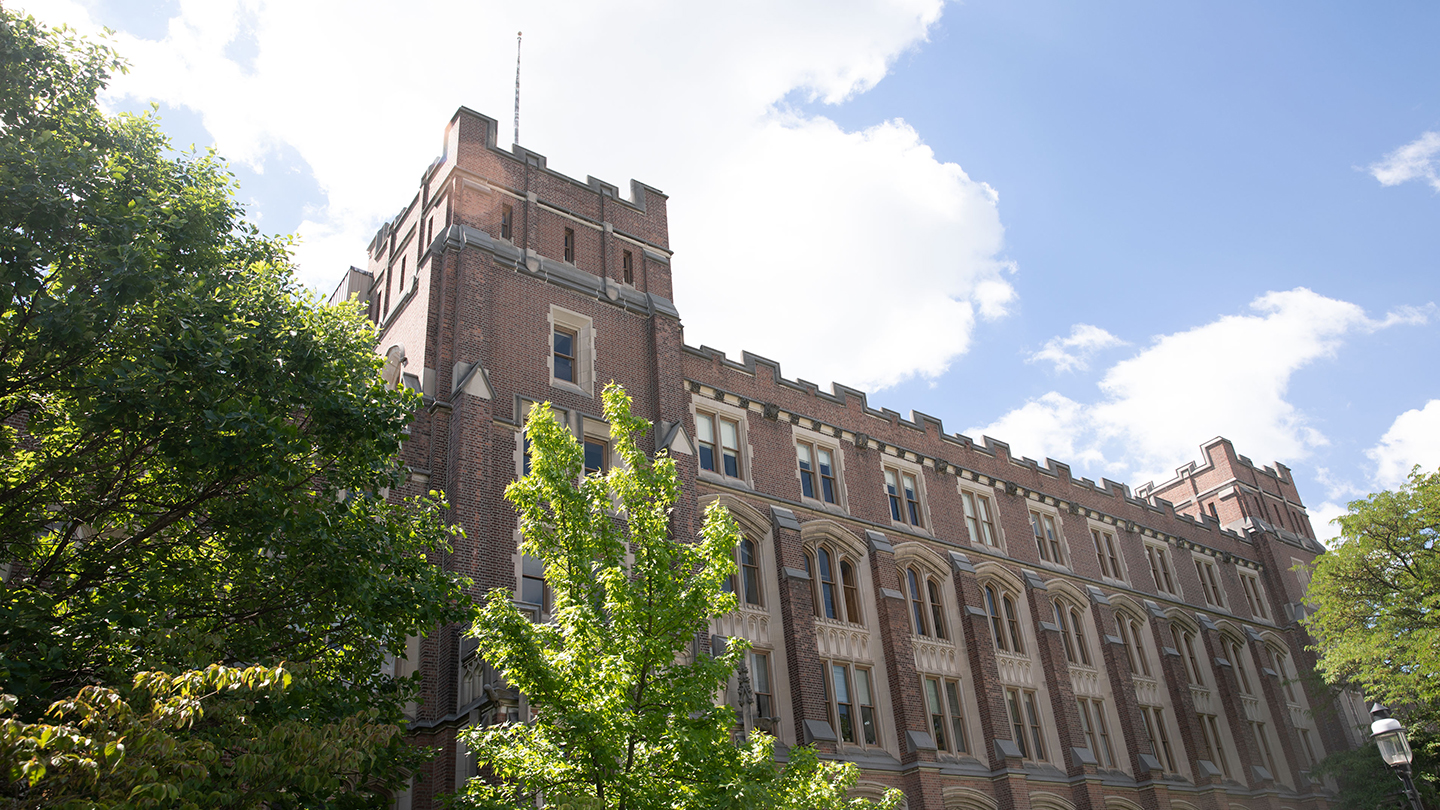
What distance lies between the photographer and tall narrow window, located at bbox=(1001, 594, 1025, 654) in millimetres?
29859

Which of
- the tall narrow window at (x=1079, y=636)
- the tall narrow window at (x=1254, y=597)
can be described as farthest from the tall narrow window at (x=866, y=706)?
the tall narrow window at (x=1254, y=597)

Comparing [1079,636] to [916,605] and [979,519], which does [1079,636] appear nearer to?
[979,519]

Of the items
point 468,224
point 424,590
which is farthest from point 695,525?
point 424,590

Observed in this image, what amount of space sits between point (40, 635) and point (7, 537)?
212cm

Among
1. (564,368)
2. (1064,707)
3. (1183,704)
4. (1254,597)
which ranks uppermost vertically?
(564,368)

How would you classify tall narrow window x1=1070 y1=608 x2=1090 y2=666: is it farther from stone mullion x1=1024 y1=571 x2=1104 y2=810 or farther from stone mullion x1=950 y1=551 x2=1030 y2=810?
stone mullion x1=950 y1=551 x2=1030 y2=810

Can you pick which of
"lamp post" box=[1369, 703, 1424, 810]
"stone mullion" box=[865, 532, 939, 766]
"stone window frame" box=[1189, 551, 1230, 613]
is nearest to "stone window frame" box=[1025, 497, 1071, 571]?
"stone mullion" box=[865, 532, 939, 766]

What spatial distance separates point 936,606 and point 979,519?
443 cm

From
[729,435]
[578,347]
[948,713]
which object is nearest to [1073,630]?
[948,713]

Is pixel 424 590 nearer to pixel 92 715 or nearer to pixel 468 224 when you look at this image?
pixel 92 715

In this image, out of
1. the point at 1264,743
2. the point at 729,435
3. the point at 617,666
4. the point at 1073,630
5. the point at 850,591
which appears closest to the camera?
the point at 617,666

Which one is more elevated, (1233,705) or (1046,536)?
(1046,536)

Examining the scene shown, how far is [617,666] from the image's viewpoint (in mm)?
11914

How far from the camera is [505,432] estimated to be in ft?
69.1
